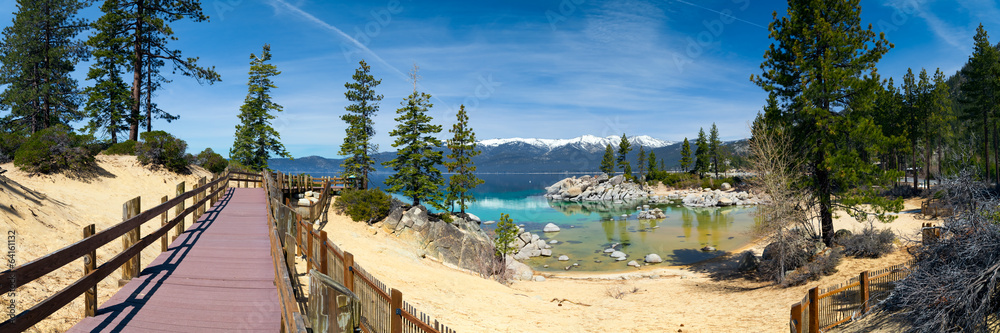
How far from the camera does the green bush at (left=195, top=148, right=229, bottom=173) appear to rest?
1356 inches

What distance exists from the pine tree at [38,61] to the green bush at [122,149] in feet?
30.9

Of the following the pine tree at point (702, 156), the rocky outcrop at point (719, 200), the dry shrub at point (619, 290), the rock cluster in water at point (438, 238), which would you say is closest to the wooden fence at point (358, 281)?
the dry shrub at point (619, 290)

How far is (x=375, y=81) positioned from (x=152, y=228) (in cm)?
2580

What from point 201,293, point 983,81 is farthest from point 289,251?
point 983,81

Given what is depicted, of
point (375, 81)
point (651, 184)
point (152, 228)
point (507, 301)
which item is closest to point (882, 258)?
point (507, 301)

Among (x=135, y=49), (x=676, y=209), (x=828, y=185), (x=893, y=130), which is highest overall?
(x=135, y=49)

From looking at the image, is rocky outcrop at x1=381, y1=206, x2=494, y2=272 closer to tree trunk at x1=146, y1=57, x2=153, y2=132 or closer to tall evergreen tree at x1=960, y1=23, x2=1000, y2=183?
tree trunk at x1=146, y1=57, x2=153, y2=132

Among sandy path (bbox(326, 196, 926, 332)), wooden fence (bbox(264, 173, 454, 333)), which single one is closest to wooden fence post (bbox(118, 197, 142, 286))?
wooden fence (bbox(264, 173, 454, 333))

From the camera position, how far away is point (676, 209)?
6525 centimetres

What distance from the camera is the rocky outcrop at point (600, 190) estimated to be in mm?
88062

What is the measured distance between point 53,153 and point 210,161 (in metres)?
15.3

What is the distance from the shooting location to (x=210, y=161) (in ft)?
115

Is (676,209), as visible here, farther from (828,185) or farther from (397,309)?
(397,309)

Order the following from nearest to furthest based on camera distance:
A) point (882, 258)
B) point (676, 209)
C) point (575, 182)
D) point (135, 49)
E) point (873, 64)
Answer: point (882, 258)
point (873, 64)
point (135, 49)
point (676, 209)
point (575, 182)
